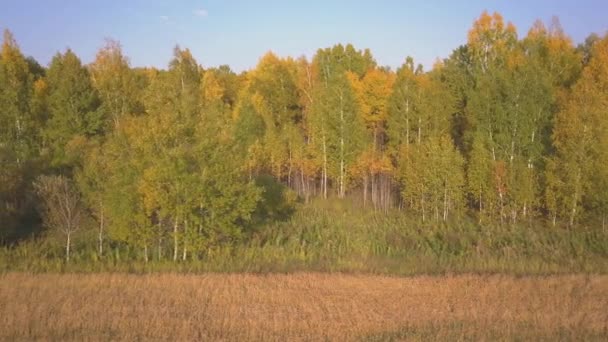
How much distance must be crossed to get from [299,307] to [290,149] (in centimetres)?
2604

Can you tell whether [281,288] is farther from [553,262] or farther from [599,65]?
[599,65]

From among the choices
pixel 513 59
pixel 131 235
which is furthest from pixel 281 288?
pixel 513 59

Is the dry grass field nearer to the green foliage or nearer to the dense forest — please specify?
the dense forest

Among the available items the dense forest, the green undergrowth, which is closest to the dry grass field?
the green undergrowth

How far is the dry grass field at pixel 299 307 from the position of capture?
11641mm

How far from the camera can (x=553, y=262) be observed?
20438mm

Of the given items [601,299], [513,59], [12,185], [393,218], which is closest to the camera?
[601,299]

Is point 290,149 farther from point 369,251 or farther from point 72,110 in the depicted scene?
point 369,251

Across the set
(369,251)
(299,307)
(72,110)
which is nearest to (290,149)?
(72,110)

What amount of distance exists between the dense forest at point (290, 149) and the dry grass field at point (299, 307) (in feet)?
14.9

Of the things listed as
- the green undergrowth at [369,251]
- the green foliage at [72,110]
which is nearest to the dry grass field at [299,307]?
the green undergrowth at [369,251]

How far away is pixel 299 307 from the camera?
1410 centimetres

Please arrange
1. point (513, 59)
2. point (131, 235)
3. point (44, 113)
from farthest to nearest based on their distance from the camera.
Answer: point (44, 113)
point (513, 59)
point (131, 235)

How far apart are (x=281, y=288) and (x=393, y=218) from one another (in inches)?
601
